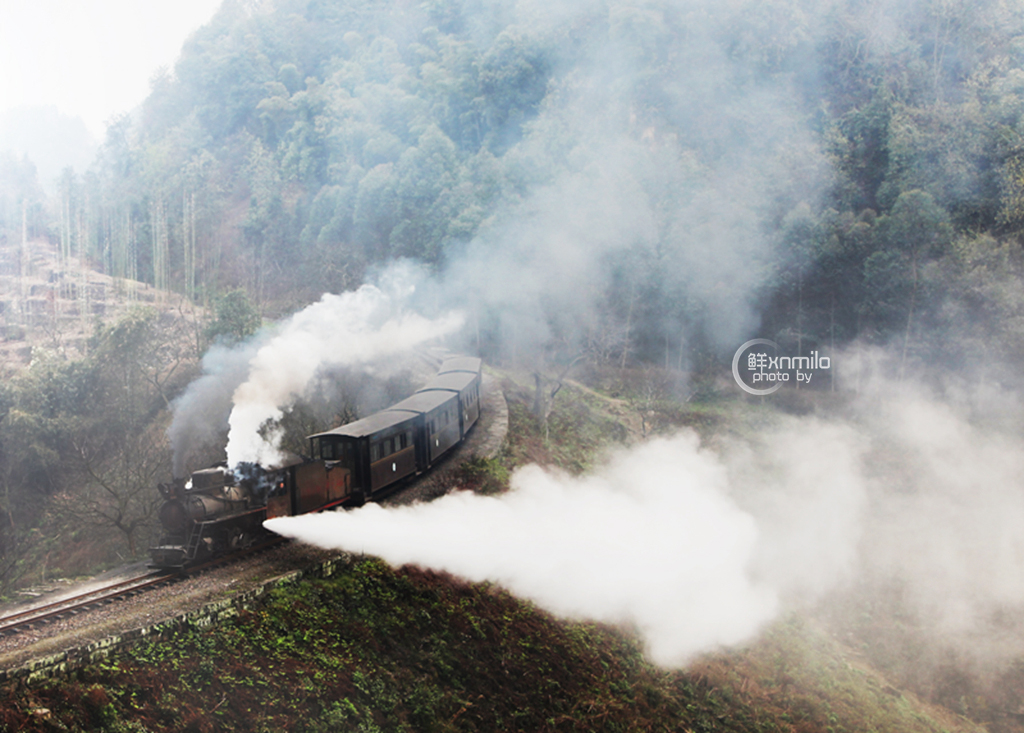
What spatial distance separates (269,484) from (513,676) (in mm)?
5041

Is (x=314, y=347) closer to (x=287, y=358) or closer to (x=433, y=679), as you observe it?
(x=287, y=358)

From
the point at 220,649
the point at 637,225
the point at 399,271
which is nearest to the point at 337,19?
the point at 399,271

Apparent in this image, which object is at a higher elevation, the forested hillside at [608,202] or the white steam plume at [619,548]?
the forested hillside at [608,202]

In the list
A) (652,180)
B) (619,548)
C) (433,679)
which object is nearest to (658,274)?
(652,180)

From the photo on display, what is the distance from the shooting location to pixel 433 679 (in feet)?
30.5

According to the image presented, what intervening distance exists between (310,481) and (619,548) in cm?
659

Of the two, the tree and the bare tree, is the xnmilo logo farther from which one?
the tree

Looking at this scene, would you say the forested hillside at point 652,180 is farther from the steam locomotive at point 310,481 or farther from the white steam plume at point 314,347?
the steam locomotive at point 310,481

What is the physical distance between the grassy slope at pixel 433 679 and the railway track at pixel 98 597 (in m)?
1.87

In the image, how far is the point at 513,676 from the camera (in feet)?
32.9

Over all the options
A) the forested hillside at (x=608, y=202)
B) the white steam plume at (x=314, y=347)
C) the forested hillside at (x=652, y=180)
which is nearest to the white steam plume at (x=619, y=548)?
the white steam plume at (x=314, y=347)

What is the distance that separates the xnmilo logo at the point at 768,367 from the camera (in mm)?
27641

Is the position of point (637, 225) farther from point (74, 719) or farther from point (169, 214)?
point (169, 214)

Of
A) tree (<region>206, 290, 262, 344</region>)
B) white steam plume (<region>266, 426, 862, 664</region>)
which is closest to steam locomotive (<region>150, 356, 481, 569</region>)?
white steam plume (<region>266, 426, 862, 664</region>)
